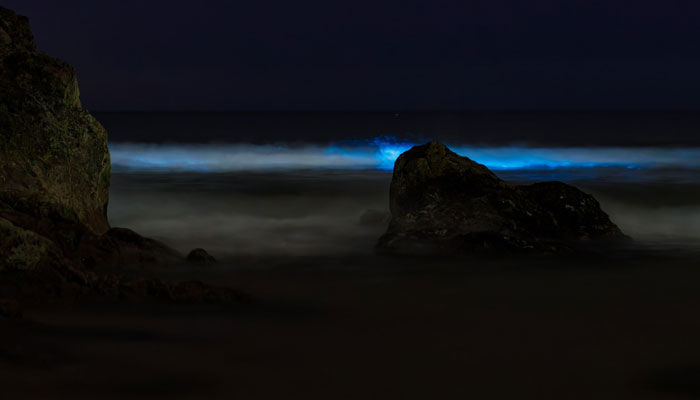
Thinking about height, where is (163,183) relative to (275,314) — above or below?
above

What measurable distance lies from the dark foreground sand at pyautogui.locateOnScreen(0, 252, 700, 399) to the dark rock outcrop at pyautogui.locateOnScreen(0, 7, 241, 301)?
1.01ft

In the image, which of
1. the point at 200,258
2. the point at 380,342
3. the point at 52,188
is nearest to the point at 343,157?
the point at 200,258

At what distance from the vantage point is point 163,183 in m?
17.7

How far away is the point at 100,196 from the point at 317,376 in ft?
12.5

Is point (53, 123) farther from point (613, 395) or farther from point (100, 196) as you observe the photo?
point (613, 395)

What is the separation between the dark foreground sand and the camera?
416cm

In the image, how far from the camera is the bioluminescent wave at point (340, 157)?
26.2m

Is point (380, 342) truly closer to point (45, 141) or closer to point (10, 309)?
point (10, 309)

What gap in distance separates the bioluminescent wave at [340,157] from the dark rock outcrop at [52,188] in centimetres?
1623

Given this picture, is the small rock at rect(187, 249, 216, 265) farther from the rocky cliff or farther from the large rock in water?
the large rock in water

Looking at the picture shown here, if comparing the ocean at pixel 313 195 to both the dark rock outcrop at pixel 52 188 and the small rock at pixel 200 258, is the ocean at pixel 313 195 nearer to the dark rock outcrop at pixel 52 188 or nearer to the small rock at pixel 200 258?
the small rock at pixel 200 258

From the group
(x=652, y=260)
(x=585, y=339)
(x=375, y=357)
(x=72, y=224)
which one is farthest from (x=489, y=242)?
(x=72, y=224)

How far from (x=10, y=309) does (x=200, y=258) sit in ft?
9.49

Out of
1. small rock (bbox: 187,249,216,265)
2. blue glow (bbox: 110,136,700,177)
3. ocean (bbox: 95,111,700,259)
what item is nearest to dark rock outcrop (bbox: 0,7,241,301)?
small rock (bbox: 187,249,216,265)
